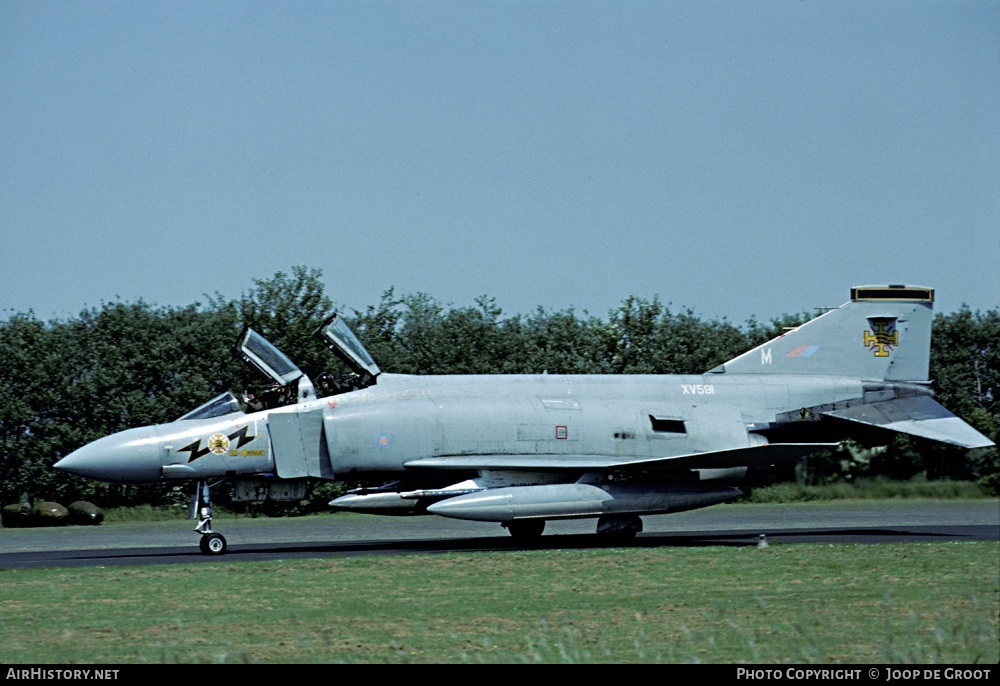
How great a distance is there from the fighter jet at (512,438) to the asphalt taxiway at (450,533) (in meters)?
0.87

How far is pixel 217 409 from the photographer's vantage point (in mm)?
20125

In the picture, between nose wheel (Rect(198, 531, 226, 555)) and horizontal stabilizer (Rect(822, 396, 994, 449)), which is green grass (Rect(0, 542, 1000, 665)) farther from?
horizontal stabilizer (Rect(822, 396, 994, 449))

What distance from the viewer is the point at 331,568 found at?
1586cm

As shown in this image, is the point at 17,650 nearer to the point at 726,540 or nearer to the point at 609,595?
the point at 609,595

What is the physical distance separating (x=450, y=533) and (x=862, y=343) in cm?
902

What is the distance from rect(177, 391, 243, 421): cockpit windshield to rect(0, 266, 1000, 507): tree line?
1192 cm

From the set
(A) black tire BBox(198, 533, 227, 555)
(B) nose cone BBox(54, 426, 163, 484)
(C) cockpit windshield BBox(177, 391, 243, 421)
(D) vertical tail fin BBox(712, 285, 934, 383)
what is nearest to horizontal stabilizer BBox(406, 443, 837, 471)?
(D) vertical tail fin BBox(712, 285, 934, 383)

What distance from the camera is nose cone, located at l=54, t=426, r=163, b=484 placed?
19.0m

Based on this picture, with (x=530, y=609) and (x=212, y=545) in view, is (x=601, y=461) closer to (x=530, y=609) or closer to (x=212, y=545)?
(x=212, y=545)

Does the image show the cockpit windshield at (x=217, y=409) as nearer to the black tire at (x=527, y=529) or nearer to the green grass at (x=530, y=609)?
the green grass at (x=530, y=609)

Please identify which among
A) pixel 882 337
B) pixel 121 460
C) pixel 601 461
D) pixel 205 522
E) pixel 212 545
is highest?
pixel 882 337

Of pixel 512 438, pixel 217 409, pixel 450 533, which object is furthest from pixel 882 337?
pixel 217 409

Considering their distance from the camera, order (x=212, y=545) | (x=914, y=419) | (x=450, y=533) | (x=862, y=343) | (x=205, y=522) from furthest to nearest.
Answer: (x=450, y=533) < (x=862, y=343) < (x=914, y=419) < (x=205, y=522) < (x=212, y=545)

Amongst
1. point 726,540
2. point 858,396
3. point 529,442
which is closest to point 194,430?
point 529,442
